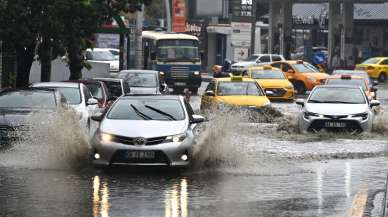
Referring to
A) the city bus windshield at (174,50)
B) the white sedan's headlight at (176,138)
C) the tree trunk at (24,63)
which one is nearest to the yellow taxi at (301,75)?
the city bus windshield at (174,50)

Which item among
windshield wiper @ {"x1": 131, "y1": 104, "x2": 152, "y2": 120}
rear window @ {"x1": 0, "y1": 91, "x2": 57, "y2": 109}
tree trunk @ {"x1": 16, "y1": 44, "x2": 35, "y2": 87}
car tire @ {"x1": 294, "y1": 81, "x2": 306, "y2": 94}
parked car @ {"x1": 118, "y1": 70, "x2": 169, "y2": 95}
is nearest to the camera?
windshield wiper @ {"x1": 131, "y1": 104, "x2": 152, "y2": 120}

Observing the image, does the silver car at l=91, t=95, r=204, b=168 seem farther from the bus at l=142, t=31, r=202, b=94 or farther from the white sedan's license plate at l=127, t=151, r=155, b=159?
the bus at l=142, t=31, r=202, b=94

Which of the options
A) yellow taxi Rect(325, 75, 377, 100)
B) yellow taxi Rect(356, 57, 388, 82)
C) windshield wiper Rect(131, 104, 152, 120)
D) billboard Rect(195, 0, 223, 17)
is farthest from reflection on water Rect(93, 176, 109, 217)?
billboard Rect(195, 0, 223, 17)

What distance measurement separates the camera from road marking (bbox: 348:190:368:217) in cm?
1296

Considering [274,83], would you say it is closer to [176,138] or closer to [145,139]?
[176,138]

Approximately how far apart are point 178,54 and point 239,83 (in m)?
21.2

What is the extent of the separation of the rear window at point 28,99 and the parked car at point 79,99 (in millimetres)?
828

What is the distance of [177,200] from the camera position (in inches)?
558

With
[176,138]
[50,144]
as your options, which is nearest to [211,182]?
[176,138]

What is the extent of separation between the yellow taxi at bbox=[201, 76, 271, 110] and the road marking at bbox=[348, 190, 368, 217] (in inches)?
587

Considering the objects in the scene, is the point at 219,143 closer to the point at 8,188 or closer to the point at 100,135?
the point at 100,135

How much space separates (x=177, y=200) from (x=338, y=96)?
13695 millimetres

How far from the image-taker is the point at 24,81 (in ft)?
111

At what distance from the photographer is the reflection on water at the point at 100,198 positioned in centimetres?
1288
